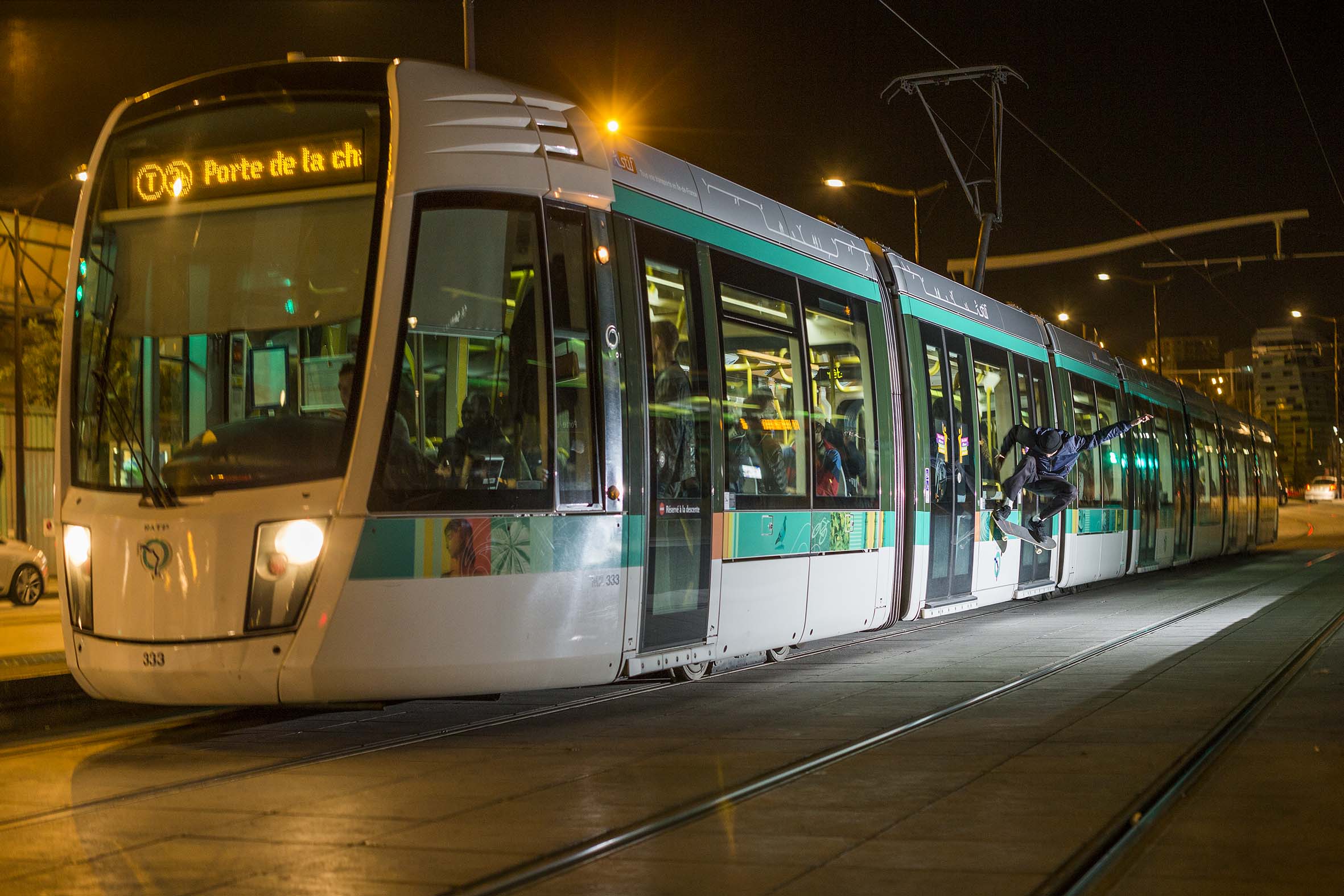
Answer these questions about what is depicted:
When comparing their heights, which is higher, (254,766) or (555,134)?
(555,134)

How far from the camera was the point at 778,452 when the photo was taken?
425 inches

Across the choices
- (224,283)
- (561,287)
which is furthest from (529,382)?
(224,283)

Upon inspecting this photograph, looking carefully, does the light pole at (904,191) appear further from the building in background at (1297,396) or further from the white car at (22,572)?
the building in background at (1297,396)

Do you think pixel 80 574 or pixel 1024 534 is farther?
pixel 1024 534

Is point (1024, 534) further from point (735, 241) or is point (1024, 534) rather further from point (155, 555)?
point (155, 555)

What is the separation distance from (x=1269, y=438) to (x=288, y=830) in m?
36.4

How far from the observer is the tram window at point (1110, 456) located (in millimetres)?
20047

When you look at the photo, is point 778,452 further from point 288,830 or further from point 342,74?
point 288,830

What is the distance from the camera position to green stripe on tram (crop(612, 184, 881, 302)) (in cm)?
930

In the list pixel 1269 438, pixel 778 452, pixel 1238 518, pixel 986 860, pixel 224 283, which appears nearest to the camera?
pixel 986 860

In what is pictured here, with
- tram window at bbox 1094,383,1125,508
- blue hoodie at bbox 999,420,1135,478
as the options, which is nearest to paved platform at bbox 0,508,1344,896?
blue hoodie at bbox 999,420,1135,478

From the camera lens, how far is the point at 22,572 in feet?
72.9

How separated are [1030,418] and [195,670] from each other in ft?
37.4

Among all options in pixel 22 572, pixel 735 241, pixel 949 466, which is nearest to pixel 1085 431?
pixel 949 466
